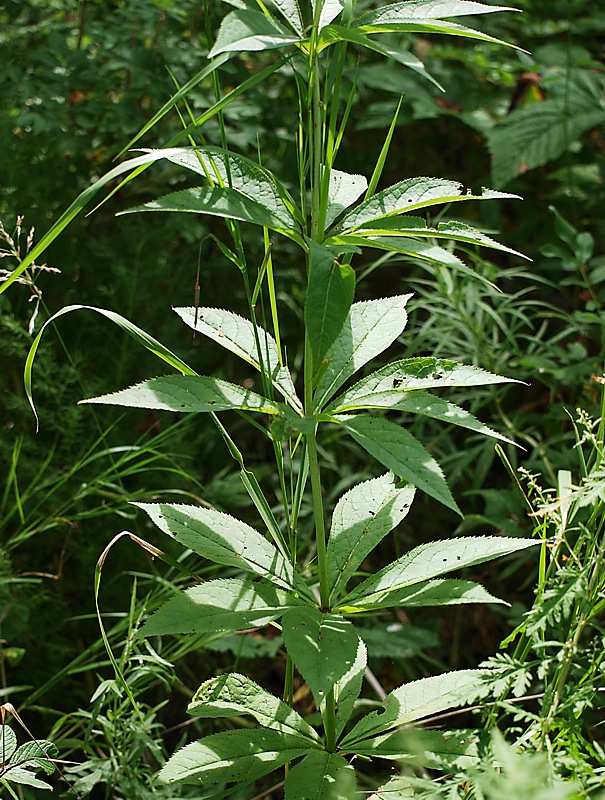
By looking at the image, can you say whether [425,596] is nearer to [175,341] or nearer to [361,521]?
[361,521]

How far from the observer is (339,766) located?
102 cm

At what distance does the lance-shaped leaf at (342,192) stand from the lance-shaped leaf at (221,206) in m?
0.10

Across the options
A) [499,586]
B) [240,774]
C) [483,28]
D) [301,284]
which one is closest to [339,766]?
[240,774]

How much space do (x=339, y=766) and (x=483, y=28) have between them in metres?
2.41

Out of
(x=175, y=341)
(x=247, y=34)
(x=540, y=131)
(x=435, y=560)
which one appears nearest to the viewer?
(x=247, y=34)

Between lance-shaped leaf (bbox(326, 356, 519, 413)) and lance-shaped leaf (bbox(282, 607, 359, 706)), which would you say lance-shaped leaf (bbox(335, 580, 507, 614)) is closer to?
lance-shaped leaf (bbox(282, 607, 359, 706))

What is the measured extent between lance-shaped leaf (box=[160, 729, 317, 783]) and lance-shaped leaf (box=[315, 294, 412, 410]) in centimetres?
44

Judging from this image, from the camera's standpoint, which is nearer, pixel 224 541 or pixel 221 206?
pixel 221 206

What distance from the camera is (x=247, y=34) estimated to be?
82 centimetres

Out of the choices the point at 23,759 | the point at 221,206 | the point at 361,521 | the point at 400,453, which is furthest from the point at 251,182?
the point at 23,759

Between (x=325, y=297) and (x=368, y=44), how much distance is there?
28 centimetres

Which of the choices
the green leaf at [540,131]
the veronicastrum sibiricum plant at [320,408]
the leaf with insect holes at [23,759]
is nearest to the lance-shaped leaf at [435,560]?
the veronicastrum sibiricum plant at [320,408]

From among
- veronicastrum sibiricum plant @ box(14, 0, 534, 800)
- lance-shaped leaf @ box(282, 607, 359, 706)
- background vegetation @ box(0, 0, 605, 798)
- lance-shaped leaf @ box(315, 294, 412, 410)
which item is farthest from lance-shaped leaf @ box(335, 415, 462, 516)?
background vegetation @ box(0, 0, 605, 798)

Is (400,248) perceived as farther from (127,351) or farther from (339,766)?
(127,351)
